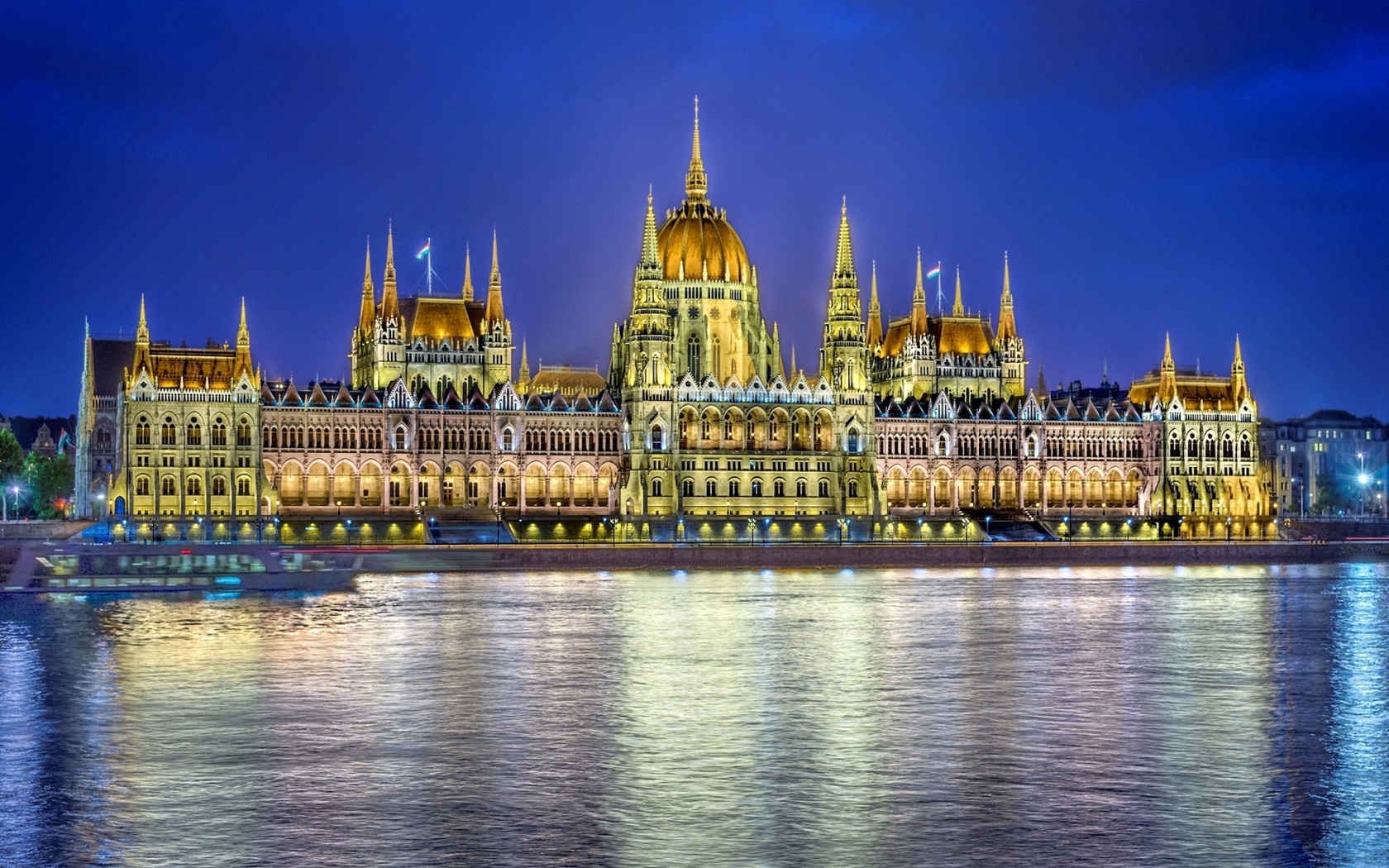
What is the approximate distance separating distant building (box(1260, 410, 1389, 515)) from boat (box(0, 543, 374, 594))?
429 feet

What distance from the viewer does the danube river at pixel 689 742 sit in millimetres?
22781

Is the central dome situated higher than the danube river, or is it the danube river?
the central dome

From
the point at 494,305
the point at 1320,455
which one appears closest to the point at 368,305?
the point at 494,305

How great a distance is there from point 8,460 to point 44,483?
3430 millimetres

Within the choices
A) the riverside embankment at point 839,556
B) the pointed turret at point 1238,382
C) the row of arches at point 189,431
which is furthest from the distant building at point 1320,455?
the row of arches at point 189,431

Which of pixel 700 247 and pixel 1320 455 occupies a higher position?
pixel 700 247

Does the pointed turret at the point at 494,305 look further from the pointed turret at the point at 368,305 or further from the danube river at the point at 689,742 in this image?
the danube river at the point at 689,742

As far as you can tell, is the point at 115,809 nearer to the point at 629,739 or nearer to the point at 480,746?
the point at 480,746

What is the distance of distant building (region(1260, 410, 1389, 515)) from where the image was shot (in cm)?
18550

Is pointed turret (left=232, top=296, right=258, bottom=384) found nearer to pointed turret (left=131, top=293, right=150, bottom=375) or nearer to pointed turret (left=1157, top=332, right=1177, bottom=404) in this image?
pointed turret (left=131, top=293, right=150, bottom=375)

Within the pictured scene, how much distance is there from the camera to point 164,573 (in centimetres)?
7119

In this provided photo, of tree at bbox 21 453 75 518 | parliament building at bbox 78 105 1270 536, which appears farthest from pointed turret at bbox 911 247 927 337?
tree at bbox 21 453 75 518

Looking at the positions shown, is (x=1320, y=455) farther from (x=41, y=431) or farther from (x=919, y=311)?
(x=41, y=431)

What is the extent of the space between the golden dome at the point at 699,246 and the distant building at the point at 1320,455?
68.4 meters
